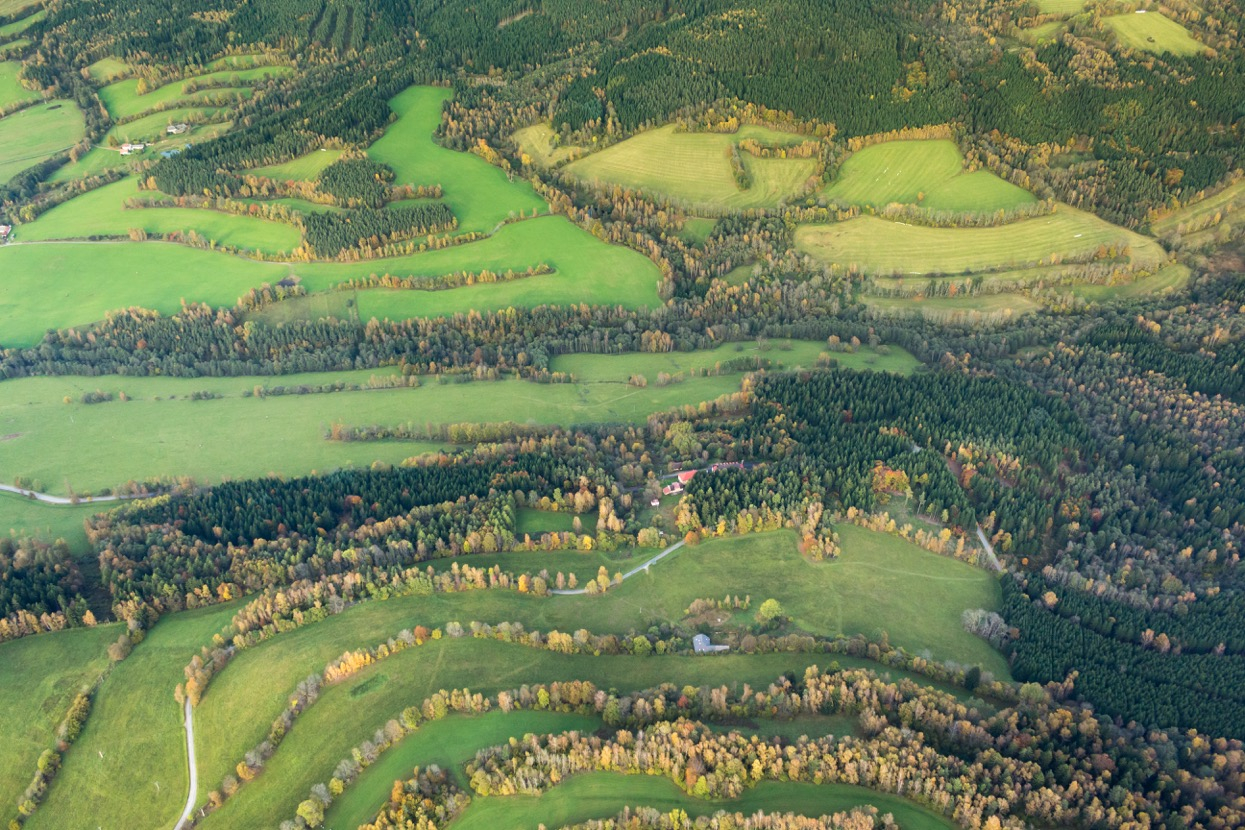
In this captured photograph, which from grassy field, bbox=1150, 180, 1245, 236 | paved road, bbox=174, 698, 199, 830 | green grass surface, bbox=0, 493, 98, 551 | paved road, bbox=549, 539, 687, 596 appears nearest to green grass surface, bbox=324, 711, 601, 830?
paved road, bbox=174, 698, 199, 830

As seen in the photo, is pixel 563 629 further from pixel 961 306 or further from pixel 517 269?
pixel 961 306

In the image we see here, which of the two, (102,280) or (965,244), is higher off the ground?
(102,280)

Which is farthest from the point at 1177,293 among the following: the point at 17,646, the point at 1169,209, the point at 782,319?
the point at 17,646

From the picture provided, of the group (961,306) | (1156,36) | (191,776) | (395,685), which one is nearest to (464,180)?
(961,306)

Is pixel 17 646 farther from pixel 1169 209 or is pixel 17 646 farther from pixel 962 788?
pixel 1169 209

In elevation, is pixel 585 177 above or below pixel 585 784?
above

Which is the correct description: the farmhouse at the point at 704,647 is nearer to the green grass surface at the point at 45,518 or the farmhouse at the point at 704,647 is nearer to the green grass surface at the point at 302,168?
the green grass surface at the point at 45,518

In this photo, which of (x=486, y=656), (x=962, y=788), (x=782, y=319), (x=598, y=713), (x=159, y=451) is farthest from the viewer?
(x=782, y=319)

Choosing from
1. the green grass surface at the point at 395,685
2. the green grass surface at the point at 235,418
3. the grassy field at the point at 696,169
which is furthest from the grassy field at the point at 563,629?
the grassy field at the point at 696,169
